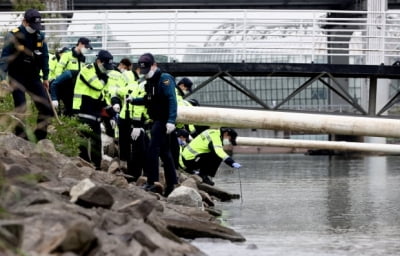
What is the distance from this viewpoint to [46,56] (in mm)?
12648

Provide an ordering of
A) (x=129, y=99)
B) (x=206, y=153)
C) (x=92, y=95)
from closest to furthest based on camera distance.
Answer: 1. (x=129, y=99)
2. (x=92, y=95)
3. (x=206, y=153)

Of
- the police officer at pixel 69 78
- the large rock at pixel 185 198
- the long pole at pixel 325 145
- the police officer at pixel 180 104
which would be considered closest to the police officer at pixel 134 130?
the police officer at pixel 180 104

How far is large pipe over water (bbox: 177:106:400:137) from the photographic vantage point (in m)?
11.9

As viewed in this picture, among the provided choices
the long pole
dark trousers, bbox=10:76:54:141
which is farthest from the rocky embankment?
the long pole

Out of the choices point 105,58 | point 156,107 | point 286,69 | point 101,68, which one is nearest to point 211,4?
point 286,69

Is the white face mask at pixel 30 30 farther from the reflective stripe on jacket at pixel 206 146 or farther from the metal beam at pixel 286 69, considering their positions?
the metal beam at pixel 286 69

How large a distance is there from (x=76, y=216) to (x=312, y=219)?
465 centimetres

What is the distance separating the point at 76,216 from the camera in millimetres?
7250

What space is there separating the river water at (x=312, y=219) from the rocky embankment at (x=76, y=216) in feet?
1.21

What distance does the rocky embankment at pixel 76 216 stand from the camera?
627 centimetres

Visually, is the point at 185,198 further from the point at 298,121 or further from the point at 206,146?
the point at 206,146

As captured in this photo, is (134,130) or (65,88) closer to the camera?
(134,130)

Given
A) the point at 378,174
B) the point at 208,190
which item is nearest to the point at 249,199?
the point at 208,190

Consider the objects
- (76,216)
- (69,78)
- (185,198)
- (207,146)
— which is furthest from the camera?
(207,146)
